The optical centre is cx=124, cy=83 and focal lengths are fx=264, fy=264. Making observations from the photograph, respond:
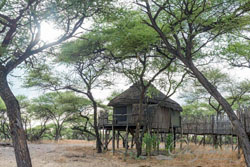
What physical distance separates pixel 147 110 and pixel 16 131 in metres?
10.6

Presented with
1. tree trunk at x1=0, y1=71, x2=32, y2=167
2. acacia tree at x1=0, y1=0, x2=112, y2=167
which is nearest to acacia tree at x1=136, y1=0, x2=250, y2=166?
acacia tree at x1=0, y1=0, x2=112, y2=167

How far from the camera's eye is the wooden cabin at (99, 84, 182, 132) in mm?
17719

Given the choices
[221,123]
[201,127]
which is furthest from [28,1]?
[201,127]

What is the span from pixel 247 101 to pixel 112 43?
2107 centimetres

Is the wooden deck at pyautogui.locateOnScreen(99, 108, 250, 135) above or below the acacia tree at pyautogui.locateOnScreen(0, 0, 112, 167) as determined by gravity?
below

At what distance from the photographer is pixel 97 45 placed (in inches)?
636

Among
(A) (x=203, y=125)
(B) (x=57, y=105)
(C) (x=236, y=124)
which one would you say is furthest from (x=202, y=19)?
(B) (x=57, y=105)

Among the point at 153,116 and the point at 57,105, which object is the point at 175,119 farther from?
the point at 57,105

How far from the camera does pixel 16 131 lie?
26.4ft

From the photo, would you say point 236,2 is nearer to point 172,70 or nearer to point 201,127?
point 172,70

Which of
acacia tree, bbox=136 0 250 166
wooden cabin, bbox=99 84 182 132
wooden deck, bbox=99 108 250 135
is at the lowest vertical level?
wooden deck, bbox=99 108 250 135

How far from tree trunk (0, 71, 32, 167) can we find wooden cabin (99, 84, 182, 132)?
992 cm

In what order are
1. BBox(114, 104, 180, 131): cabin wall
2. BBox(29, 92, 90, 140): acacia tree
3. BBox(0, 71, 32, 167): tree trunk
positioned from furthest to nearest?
1. BBox(29, 92, 90, 140): acacia tree
2. BBox(114, 104, 180, 131): cabin wall
3. BBox(0, 71, 32, 167): tree trunk

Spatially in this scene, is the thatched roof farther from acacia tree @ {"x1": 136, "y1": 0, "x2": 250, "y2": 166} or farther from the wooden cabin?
acacia tree @ {"x1": 136, "y1": 0, "x2": 250, "y2": 166}
